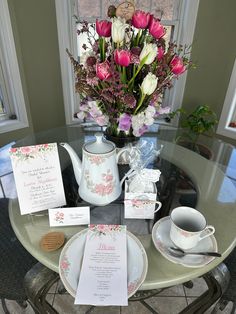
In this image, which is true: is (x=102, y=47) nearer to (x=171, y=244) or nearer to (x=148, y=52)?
(x=148, y=52)

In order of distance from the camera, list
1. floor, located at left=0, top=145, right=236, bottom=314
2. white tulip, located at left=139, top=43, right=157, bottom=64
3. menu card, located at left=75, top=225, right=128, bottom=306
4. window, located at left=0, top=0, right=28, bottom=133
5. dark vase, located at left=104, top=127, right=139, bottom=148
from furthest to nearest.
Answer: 1. window, located at left=0, top=0, right=28, bottom=133
2. floor, located at left=0, top=145, right=236, bottom=314
3. dark vase, located at left=104, top=127, right=139, bottom=148
4. white tulip, located at left=139, top=43, right=157, bottom=64
5. menu card, located at left=75, top=225, right=128, bottom=306

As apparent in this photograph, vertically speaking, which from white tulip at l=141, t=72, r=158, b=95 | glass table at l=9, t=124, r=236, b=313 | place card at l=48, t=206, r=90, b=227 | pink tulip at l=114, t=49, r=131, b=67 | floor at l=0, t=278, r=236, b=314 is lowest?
floor at l=0, t=278, r=236, b=314

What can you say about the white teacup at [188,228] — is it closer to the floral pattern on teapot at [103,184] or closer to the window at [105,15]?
the floral pattern on teapot at [103,184]

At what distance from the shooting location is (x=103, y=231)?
0.73 metres

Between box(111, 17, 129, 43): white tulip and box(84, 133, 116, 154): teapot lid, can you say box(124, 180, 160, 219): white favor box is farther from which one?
box(111, 17, 129, 43): white tulip

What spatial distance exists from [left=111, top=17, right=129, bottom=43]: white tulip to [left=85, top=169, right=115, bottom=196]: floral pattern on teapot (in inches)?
17.5

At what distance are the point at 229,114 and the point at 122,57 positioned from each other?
178 cm

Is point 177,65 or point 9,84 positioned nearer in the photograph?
point 177,65

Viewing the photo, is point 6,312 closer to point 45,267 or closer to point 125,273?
point 45,267

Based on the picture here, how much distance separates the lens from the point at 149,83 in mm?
744

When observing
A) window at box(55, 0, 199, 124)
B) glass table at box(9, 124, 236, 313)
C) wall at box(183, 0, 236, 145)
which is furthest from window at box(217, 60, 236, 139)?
glass table at box(9, 124, 236, 313)

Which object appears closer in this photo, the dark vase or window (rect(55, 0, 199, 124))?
the dark vase

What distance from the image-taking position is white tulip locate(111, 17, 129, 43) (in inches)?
28.4

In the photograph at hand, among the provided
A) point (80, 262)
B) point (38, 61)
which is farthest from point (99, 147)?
point (38, 61)
